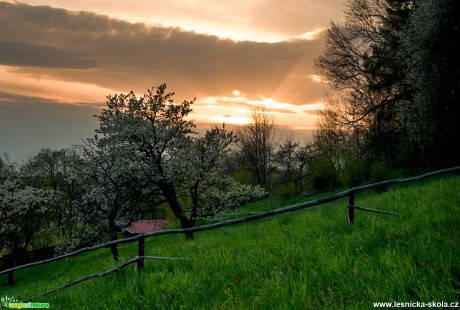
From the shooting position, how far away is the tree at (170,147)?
22969 mm

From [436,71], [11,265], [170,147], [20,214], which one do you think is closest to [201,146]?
[170,147]

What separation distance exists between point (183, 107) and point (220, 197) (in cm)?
728

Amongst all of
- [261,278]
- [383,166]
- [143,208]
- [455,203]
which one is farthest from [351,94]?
[261,278]

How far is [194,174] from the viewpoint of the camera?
2436 centimetres

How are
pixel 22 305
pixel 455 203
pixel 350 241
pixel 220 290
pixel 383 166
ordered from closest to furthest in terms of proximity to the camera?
pixel 220 290 → pixel 350 241 → pixel 455 203 → pixel 22 305 → pixel 383 166

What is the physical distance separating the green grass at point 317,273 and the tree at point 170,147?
1468 cm

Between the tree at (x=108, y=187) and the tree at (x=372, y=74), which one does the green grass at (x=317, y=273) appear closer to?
the tree at (x=108, y=187)

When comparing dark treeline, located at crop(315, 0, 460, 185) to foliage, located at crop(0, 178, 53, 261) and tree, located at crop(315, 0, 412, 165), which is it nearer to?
tree, located at crop(315, 0, 412, 165)

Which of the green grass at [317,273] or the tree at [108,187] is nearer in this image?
the green grass at [317,273]

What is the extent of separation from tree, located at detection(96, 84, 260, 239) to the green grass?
14.7 meters

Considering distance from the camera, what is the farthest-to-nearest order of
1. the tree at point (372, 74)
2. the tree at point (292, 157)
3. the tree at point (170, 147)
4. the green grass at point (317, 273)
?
the tree at point (292, 157)
the tree at point (372, 74)
the tree at point (170, 147)
the green grass at point (317, 273)

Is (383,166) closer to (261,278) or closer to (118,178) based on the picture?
(118,178)

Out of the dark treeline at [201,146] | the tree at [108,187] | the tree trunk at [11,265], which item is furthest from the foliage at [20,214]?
the tree at [108,187]

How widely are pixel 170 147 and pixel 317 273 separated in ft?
65.2
